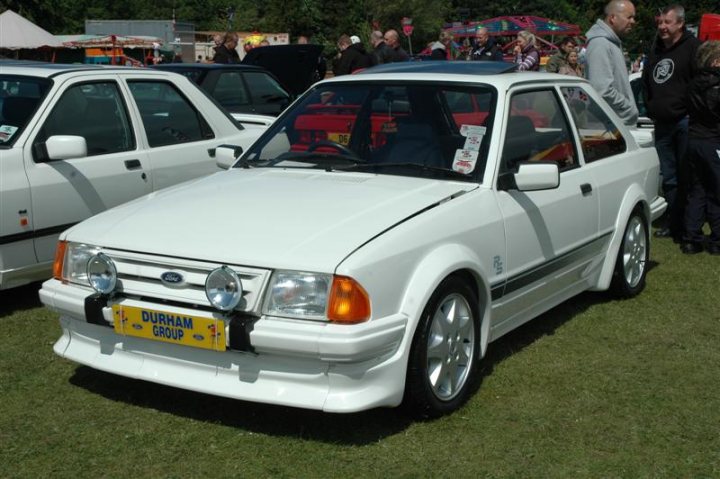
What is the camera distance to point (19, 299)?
6.34m

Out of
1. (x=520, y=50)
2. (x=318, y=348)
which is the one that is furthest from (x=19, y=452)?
(x=520, y=50)

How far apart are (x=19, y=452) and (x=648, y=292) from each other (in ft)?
14.9

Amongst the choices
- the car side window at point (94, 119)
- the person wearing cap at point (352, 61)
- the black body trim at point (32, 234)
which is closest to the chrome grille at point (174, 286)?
the black body trim at point (32, 234)

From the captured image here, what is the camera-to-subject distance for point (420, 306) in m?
3.86

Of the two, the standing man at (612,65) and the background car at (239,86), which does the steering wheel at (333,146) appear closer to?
the standing man at (612,65)

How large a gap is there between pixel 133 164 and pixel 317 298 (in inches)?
129

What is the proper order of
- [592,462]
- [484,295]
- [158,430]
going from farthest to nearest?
[484,295] → [158,430] → [592,462]

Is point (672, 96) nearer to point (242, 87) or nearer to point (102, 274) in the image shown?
point (242, 87)

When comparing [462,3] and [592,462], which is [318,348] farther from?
[462,3]

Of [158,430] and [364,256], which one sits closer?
[364,256]

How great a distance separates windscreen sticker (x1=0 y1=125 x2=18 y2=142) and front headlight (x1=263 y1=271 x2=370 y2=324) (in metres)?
3.03

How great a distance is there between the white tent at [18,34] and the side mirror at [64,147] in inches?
919

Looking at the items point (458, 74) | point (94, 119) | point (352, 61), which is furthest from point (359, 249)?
point (352, 61)

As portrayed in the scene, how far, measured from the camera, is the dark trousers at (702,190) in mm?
8000
